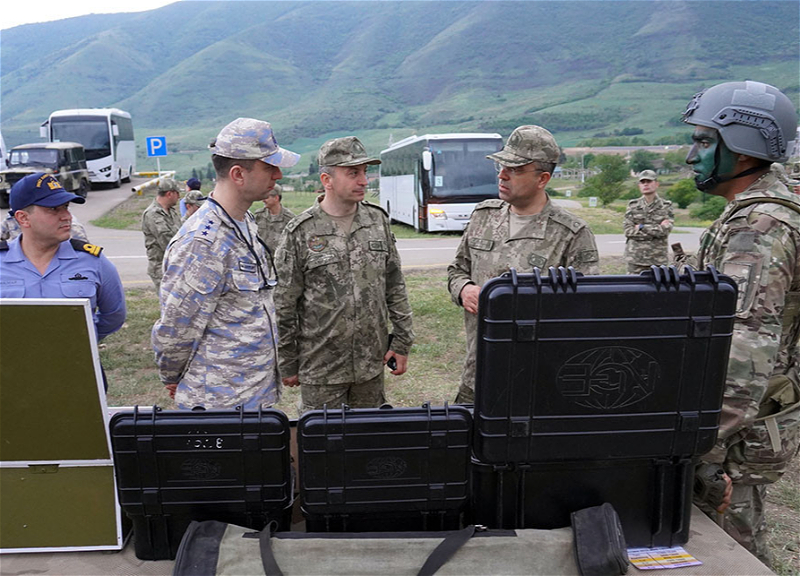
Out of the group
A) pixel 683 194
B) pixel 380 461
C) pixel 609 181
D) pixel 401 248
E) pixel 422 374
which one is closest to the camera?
pixel 380 461

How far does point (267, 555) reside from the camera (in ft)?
5.26

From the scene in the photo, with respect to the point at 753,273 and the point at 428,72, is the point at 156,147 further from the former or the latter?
the point at 428,72

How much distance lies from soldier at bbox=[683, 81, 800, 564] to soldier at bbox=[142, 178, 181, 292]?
6.53 meters

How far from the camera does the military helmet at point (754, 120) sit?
2.04 meters

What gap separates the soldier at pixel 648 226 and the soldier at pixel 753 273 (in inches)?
268

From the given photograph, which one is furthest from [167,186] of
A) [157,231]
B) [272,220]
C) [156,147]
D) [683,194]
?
[683,194]

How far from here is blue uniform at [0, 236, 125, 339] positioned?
113 inches

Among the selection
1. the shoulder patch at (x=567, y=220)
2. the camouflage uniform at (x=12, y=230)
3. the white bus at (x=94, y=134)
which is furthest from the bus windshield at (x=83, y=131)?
the shoulder patch at (x=567, y=220)

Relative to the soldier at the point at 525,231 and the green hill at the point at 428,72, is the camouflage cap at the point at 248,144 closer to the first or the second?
the soldier at the point at 525,231

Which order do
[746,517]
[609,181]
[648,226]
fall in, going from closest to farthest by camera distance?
[746,517], [648,226], [609,181]

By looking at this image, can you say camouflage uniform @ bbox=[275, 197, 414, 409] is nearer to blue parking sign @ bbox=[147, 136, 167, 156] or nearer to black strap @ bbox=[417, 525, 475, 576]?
black strap @ bbox=[417, 525, 475, 576]

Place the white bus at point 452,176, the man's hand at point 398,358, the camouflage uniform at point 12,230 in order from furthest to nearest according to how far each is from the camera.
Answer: the white bus at point 452,176 < the camouflage uniform at point 12,230 < the man's hand at point 398,358

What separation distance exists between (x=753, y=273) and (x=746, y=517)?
93 cm

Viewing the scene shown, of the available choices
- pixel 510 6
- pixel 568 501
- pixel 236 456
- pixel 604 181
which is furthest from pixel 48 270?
pixel 510 6
